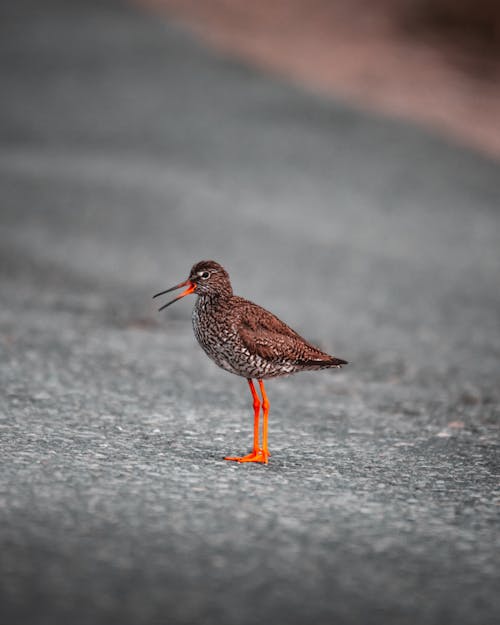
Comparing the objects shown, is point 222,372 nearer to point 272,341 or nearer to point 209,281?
point 209,281

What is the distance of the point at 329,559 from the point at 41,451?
242cm

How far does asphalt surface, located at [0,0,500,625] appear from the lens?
15.4 feet

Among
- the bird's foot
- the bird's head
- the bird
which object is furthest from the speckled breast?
the bird's foot

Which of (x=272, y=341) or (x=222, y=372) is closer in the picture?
(x=272, y=341)

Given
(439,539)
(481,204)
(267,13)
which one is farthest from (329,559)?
(267,13)

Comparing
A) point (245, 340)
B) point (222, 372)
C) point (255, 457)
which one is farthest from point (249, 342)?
point (222, 372)

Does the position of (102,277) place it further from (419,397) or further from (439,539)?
(439,539)

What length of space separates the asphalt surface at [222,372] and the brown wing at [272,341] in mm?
693

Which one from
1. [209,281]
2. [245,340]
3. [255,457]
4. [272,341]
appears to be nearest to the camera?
[255,457]

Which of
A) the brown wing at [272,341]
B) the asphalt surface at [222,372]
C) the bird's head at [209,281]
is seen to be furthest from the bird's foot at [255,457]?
the bird's head at [209,281]

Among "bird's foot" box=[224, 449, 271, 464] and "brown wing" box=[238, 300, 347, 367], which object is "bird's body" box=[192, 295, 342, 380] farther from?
"bird's foot" box=[224, 449, 271, 464]

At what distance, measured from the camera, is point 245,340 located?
6.79 m

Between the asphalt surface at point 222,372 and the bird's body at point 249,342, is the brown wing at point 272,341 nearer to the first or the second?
the bird's body at point 249,342

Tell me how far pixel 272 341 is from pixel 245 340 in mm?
219
